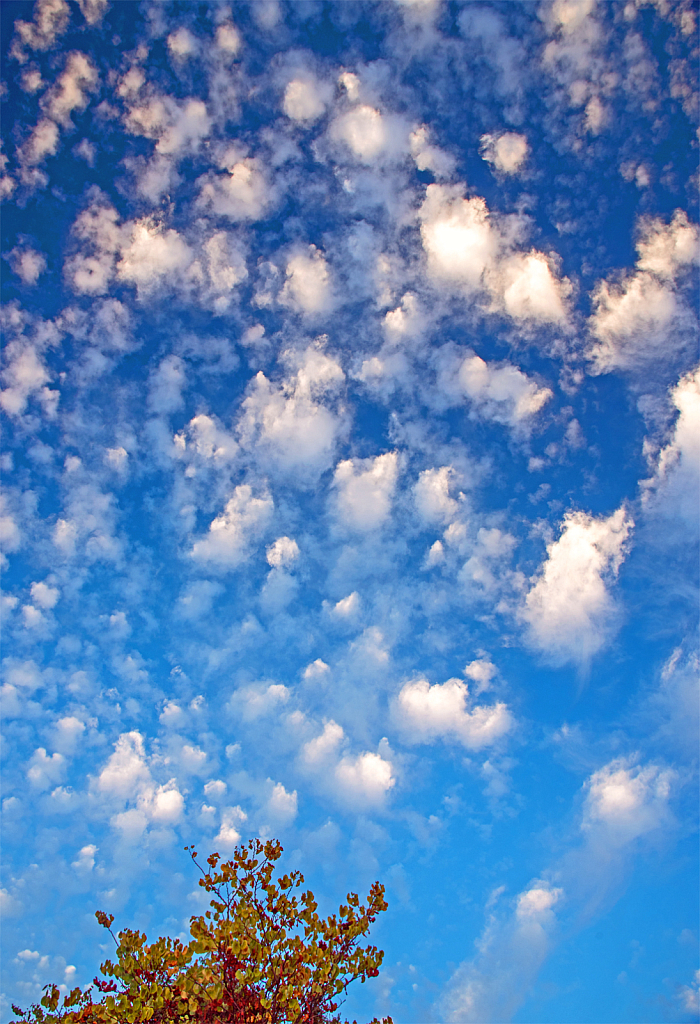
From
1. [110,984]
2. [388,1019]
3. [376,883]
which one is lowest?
[388,1019]

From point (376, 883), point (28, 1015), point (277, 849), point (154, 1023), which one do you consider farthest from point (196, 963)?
point (28, 1015)

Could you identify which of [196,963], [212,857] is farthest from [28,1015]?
[212,857]

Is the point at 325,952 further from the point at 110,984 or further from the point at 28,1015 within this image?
the point at 28,1015

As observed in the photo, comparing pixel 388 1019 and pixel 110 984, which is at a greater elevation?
pixel 110 984

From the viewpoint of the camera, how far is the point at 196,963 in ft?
42.2

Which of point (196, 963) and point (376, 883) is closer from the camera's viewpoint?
point (196, 963)

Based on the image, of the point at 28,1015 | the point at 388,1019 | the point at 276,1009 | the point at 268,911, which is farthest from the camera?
the point at 28,1015

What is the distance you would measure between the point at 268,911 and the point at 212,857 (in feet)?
6.03

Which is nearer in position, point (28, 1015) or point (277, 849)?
point (277, 849)

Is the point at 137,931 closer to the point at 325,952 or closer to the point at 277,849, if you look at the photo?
the point at 277,849

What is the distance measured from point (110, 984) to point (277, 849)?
4.69 m

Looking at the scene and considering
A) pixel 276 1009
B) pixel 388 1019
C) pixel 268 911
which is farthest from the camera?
pixel 388 1019

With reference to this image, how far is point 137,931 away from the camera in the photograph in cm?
1342

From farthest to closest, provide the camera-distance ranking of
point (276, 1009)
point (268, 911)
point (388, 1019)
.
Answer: point (388, 1019)
point (268, 911)
point (276, 1009)
